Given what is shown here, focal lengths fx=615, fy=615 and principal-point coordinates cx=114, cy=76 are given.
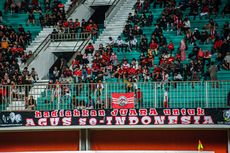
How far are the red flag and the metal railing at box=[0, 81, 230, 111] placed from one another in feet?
1.08

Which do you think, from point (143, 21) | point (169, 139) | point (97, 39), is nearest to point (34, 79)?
point (97, 39)

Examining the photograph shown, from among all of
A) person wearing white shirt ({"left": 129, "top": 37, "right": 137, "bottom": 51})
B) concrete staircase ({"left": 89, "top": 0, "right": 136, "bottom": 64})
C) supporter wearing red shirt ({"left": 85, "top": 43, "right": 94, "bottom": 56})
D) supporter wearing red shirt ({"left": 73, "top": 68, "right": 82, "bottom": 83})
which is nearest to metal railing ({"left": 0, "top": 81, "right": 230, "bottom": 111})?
→ supporter wearing red shirt ({"left": 73, "top": 68, "right": 82, "bottom": 83})

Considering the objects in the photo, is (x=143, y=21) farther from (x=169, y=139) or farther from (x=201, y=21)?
(x=169, y=139)

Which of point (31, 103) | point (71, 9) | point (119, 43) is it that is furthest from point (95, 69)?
point (71, 9)

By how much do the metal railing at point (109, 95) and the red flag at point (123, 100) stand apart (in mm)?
330

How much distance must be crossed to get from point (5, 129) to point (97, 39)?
35.6 ft

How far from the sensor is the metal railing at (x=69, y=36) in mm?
36031

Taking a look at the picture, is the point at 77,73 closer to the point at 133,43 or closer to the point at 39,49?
the point at 133,43

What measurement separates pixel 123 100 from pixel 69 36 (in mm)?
11461

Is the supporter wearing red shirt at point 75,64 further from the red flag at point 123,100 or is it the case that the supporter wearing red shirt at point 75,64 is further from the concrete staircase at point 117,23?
the red flag at point 123,100

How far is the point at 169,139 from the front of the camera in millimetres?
26672

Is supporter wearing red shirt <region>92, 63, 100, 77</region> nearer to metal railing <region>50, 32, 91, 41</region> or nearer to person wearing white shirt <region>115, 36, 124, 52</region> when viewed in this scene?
person wearing white shirt <region>115, 36, 124, 52</region>

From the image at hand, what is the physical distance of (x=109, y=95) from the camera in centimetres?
2669

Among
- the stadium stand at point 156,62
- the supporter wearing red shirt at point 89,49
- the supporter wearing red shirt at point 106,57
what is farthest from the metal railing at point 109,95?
the supporter wearing red shirt at point 89,49
